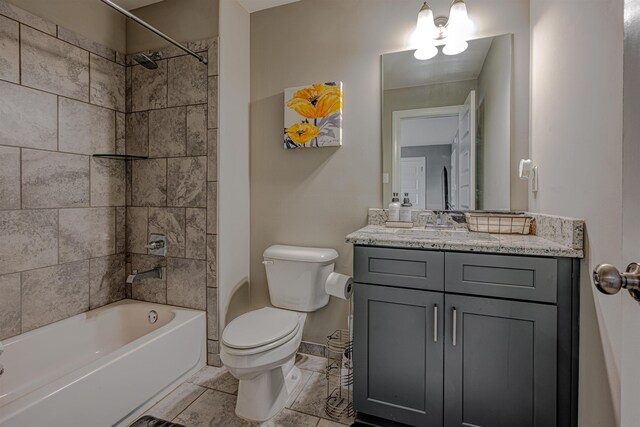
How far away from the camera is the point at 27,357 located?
65.1 inches

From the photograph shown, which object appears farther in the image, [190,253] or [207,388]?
[190,253]

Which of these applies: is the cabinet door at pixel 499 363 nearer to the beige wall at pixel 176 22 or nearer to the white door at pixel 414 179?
the white door at pixel 414 179

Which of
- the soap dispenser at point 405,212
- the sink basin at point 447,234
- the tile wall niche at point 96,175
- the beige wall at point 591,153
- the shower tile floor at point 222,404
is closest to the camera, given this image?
the beige wall at point 591,153

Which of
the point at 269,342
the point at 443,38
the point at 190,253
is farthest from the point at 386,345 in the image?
the point at 443,38

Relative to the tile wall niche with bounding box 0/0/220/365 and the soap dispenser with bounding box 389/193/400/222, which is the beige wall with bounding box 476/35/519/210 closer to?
the soap dispenser with bounding box 389/193/400/222

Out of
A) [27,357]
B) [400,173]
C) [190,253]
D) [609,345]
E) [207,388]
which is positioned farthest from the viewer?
[190,253]

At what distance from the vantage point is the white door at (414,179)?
6.25 ft

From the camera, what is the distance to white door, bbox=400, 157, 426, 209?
191cm

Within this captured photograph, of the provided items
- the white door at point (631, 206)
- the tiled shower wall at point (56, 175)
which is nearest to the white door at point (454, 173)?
the white door at point (631, 206)

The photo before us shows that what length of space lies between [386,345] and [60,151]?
216 cm

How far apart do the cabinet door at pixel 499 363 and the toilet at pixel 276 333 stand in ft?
2.61

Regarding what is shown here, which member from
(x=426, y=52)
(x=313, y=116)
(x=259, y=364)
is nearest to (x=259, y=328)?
(x=259, y=364)

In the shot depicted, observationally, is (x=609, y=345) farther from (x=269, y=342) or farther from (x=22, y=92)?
(x=22, y=92)

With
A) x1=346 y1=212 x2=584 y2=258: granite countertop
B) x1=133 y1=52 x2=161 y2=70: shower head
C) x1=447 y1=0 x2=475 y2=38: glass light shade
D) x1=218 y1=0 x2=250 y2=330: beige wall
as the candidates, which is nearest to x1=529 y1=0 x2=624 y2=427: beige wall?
x1=346 y1=212 x2=584 y2=258: granite countertop
